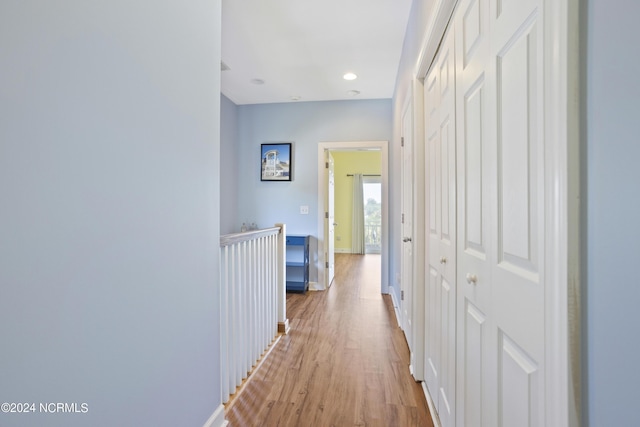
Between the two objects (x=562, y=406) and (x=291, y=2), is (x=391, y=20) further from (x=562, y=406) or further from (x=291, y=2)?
(x=562, y=406)

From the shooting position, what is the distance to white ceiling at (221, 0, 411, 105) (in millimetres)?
2266

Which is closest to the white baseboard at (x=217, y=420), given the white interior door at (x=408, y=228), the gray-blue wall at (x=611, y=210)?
the white interior door at (x=408, y=228)

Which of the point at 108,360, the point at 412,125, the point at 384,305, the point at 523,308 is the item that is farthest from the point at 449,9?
the point at 384,305

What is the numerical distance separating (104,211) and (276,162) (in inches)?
139

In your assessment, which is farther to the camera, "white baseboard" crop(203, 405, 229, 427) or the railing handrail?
the railing handrail

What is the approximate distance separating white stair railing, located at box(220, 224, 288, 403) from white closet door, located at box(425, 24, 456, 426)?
1166mm

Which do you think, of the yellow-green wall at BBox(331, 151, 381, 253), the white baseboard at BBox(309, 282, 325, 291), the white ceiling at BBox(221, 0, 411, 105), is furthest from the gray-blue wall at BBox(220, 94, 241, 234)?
the yellow-green wall at BBox(331, 151, 381, 253)

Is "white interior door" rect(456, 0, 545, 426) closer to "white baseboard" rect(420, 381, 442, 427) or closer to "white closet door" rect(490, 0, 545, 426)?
"white closet door" rect(490, 0, 545, 426)

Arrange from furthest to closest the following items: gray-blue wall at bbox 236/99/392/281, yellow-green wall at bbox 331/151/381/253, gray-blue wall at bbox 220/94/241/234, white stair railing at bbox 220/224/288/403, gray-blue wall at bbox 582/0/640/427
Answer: yellow-green wall at bbox 331/151/381/253 → gray-blue wall at bbox 236/99/392/281 → gray-blue wall at bbox 220/94/241/234 → white stair railing at bbox 220/224/288/403 → gray-blue wall at bbox 582/0/640/427

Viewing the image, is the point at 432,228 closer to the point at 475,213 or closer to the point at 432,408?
the point at 475,213

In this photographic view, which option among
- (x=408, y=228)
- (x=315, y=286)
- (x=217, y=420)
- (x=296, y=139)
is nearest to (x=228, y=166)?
(x=296, y=139)

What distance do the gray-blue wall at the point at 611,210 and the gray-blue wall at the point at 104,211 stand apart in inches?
45.0

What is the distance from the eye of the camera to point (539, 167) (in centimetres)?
60

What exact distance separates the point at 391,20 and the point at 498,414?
269cm
